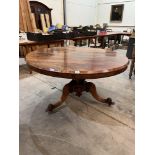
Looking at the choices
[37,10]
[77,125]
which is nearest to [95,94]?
[77,125]

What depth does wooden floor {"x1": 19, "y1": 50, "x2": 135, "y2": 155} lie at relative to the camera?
1249 millimetres

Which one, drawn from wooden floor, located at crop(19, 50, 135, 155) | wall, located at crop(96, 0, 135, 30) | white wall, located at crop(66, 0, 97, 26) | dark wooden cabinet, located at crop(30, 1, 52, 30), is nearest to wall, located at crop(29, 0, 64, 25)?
white wall, located at crop(66, 0, 97, 26)

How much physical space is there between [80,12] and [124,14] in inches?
101

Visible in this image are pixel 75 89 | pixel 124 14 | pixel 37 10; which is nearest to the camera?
pixel 75 89

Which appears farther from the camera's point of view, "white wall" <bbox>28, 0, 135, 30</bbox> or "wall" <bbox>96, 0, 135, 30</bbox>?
"wall" <bbox>96, 0, 135, 30</bbox>

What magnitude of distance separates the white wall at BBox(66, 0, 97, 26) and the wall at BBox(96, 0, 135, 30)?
41 cm

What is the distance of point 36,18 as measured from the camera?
4.96 meters

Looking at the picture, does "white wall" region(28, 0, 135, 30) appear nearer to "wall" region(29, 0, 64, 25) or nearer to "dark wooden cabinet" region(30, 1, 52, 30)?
"wall" region(29, 0, 64, 25)

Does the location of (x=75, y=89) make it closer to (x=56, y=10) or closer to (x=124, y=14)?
(x=56, y=10)

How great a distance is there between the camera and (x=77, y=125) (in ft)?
5.00
